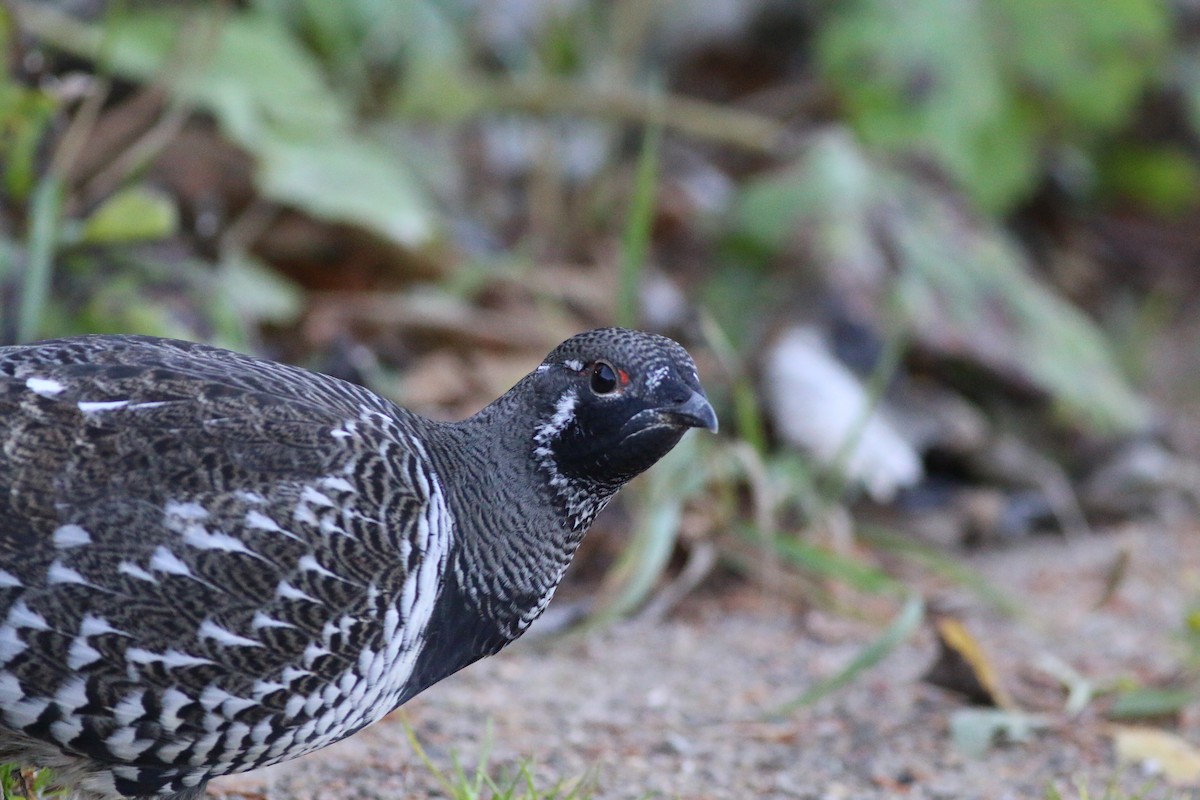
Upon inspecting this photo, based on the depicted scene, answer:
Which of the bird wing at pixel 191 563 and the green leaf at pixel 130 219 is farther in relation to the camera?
the green leaf at pixel 130 219

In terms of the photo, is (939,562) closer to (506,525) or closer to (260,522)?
(506,525)

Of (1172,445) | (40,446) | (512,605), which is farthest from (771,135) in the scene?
(40,446)

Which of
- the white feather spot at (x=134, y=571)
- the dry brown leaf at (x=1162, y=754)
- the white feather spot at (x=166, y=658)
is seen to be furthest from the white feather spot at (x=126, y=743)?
the dry brown leaf at (x=1162, y=754)

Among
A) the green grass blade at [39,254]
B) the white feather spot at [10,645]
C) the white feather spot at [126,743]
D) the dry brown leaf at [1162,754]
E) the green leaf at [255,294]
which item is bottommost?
the dry brown leaf at [1162,754]

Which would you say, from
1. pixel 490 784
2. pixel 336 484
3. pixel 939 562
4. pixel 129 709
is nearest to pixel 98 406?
pixel 336 484

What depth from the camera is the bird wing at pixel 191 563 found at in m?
2.46

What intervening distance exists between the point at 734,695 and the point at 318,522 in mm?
1998

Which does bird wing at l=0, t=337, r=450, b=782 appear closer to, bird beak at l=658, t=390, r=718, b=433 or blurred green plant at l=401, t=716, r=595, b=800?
blurred green plant at l=401, t=716, r=595, b=800

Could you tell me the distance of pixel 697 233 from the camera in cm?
692

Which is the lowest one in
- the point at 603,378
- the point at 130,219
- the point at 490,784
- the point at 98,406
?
the point at 490,784

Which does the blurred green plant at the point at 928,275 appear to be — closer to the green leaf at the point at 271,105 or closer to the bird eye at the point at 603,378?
the green leaf at the point at 271,105

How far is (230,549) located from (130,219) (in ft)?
7.90

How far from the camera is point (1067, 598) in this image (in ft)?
17.2

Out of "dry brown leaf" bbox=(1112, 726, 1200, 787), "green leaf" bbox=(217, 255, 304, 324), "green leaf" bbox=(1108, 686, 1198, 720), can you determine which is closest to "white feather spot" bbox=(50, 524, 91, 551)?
"green leaf" bbox=(217, 255, 304, 324)
